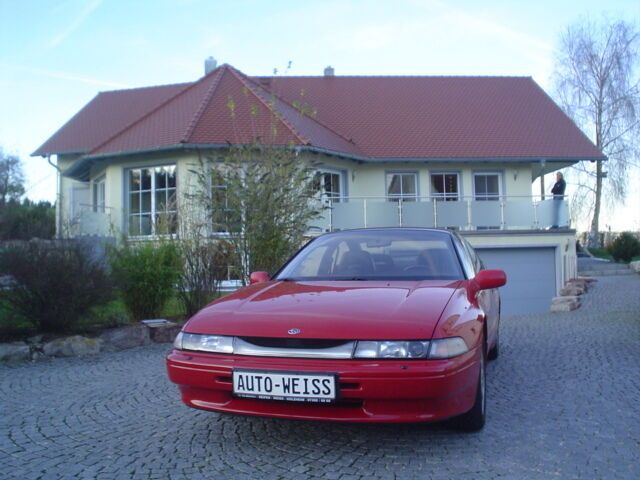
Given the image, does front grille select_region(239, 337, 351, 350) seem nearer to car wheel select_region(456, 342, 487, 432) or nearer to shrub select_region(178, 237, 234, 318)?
car wheel select_region(456, 342, 487, 432)

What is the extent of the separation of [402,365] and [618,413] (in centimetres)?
228

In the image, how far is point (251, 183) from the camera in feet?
31.9

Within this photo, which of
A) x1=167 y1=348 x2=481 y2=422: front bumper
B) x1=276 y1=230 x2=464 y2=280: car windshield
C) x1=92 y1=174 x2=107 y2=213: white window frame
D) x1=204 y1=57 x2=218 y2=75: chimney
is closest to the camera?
x1=167 y1=348 x2=481 y2=422: front bumper

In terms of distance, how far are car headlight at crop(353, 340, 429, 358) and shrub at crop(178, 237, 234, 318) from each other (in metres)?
6.04

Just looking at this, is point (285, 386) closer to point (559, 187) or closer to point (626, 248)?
point (559, 187)

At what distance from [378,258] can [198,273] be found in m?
4.65

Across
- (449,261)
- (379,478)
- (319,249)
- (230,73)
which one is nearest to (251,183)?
(319,249)

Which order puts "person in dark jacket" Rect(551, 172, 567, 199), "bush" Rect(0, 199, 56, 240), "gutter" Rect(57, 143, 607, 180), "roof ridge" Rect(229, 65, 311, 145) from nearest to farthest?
1. "bush" Rect(0, 199, 56, 240)
2. "gutter" Rect(57, 143, 607, 180)
3. "roof ridge" Rect(229, 65, 311, 145)
4. "person in dark jacket" Rect(551, 172, 567, 199)

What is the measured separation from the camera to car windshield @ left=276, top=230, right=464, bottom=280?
16.1ft

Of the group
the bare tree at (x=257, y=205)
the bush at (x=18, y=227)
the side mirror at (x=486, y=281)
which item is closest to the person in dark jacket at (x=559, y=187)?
the bare tree at (x=257, y=205)

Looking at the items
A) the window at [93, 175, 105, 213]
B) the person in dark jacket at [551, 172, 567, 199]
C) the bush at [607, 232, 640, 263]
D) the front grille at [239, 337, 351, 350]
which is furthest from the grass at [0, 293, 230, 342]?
the bush at [607, 232, 640, 263]

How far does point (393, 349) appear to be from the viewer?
3.47 metres

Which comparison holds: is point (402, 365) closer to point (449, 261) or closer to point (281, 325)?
point (281, 325)

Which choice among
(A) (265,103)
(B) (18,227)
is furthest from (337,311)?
(A) (265,103)
